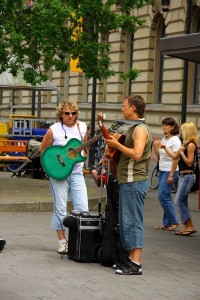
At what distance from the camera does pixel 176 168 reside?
14.8 metres

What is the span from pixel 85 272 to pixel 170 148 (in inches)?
186

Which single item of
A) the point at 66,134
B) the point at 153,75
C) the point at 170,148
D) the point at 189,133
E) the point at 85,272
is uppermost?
the point at 153,75

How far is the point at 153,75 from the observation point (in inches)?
1415

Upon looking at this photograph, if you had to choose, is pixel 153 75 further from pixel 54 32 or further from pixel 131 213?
pixel 131 213

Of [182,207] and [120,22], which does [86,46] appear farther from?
[182,207]

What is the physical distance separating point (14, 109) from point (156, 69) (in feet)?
52.4

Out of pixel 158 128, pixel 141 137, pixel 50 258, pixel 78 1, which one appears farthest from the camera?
pixel 158 128

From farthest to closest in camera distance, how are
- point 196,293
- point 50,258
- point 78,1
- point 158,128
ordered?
point 158,128, point 78,1, point 50,258, point 196,293

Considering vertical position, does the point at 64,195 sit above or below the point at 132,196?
below

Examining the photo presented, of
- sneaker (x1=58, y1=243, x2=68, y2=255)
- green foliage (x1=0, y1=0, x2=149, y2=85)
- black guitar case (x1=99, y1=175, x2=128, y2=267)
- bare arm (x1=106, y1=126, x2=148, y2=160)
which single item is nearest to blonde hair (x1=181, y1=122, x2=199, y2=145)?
sneaker (x1=58, y1=243, x2=68, y2=255)

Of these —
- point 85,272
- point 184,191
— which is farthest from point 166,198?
point 85,272

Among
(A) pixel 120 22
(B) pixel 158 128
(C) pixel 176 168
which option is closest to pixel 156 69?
(B) pixel 158 128

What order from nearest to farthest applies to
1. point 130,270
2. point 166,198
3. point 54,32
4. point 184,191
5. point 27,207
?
point 130,270 → point 184,191 → point 166,198 → point 27,207 → point 54,32

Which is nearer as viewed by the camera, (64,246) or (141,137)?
(141,137)
